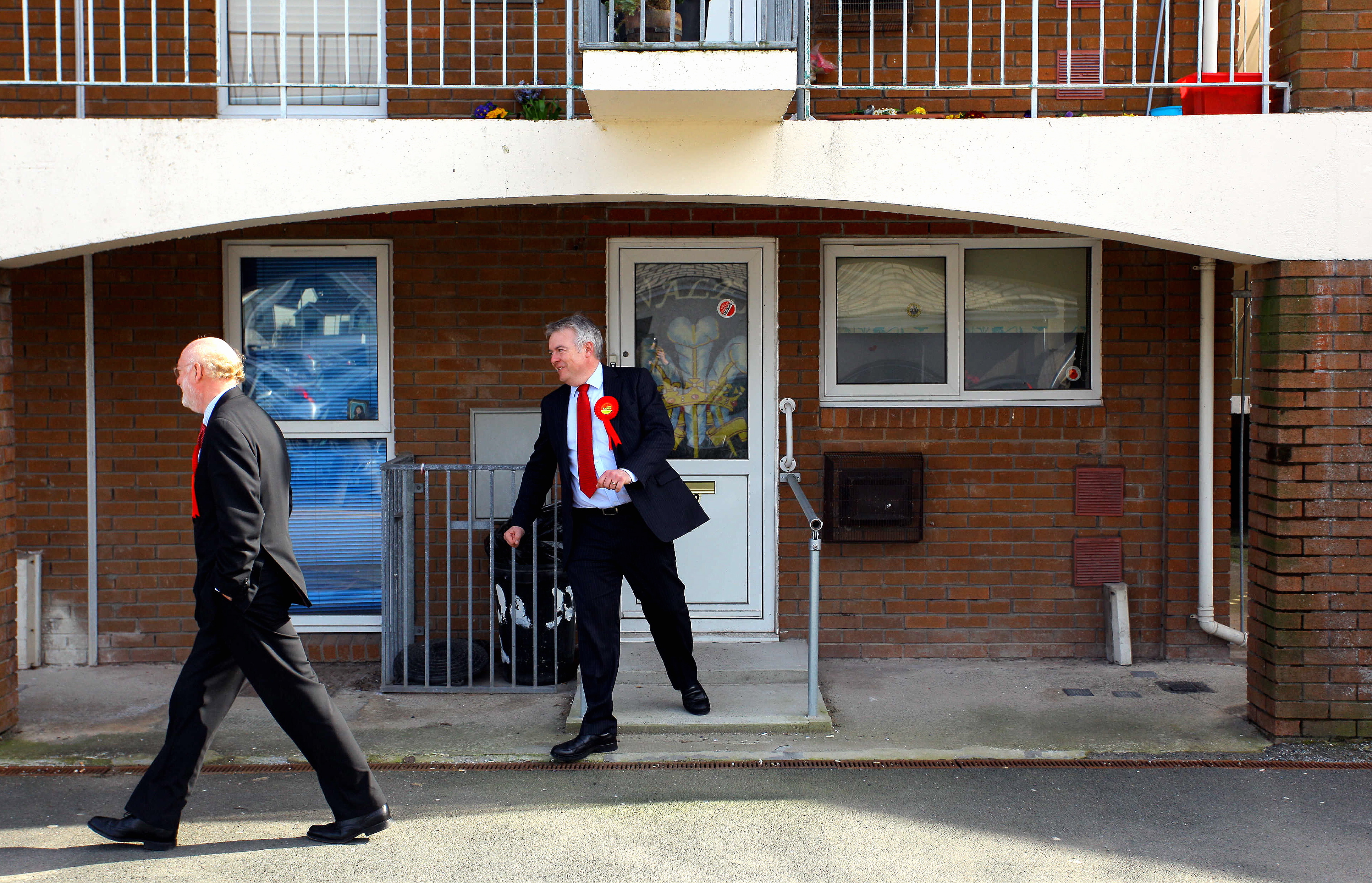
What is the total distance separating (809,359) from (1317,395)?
241cm

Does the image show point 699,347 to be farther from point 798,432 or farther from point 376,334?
point 376,334

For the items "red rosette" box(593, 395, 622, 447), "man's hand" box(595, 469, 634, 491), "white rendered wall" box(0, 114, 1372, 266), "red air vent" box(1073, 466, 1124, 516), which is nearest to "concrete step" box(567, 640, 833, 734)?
"man's hand" box(595, 469, 634, 491)

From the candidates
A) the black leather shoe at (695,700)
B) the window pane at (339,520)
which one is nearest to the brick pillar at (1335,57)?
the black leather shoe at (695,700)

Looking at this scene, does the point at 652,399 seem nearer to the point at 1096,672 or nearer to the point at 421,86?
the point at 421,86

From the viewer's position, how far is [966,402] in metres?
6.34

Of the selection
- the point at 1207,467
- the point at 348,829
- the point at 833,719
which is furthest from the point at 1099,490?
the point at 348,829

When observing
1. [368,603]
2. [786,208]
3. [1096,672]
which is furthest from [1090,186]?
[368,603]

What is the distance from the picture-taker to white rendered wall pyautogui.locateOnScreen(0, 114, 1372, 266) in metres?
4.79

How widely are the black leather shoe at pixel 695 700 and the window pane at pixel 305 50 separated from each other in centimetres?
349

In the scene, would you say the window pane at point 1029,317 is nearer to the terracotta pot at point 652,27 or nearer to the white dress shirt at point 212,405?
the terracotta pot at point 652,27

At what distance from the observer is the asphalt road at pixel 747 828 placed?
384 centimetres

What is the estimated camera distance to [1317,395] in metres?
4.91

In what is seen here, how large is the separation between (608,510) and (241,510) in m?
1.55

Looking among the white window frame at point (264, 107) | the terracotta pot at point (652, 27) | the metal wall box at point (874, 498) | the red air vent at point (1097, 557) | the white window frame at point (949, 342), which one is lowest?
the red air vent at point (1097, 557)
